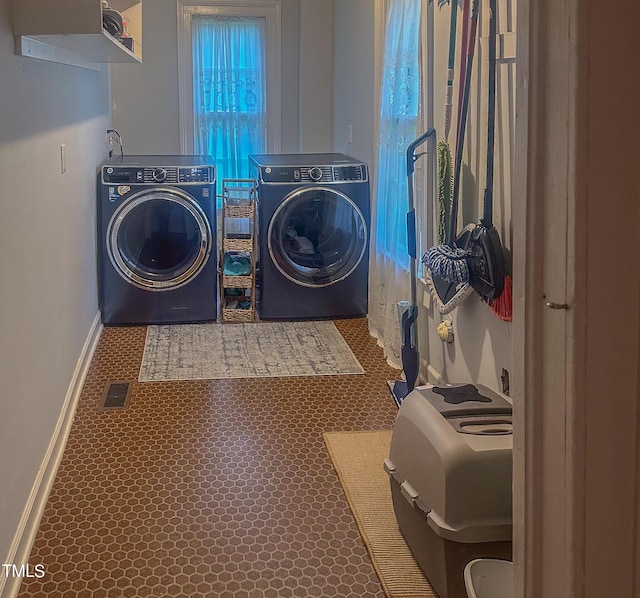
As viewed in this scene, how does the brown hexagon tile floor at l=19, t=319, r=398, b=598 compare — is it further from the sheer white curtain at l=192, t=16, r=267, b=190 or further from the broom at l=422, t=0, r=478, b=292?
the sheer white curtain at l=192, t=16, r=267, b=190

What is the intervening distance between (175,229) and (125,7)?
46.5 inches

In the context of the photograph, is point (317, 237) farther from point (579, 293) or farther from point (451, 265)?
point (579, 293)

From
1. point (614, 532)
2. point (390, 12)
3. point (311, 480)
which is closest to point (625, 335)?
point (614, 532)

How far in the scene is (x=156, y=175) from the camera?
4227mm

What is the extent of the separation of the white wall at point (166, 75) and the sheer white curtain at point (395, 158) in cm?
180

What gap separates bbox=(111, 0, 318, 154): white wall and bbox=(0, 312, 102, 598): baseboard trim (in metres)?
2.23

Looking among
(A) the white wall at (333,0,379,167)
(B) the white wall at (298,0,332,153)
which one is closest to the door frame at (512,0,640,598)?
(A) the white wall at (333,0,379,167)

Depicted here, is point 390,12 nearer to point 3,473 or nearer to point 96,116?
point 96,116

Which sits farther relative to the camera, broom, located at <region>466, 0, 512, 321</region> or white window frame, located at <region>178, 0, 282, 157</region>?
white window frame, located at <region>178, 0, 282, 157</region>

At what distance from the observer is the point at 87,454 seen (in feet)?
8.88

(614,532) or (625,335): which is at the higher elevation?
(625,335)

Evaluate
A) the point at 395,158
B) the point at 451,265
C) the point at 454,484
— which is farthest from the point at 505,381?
the point at 395,158

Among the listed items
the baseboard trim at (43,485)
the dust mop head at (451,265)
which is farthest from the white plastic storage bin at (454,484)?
the baseboard trim at (43,485)

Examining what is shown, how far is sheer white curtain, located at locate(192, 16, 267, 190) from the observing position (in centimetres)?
532
